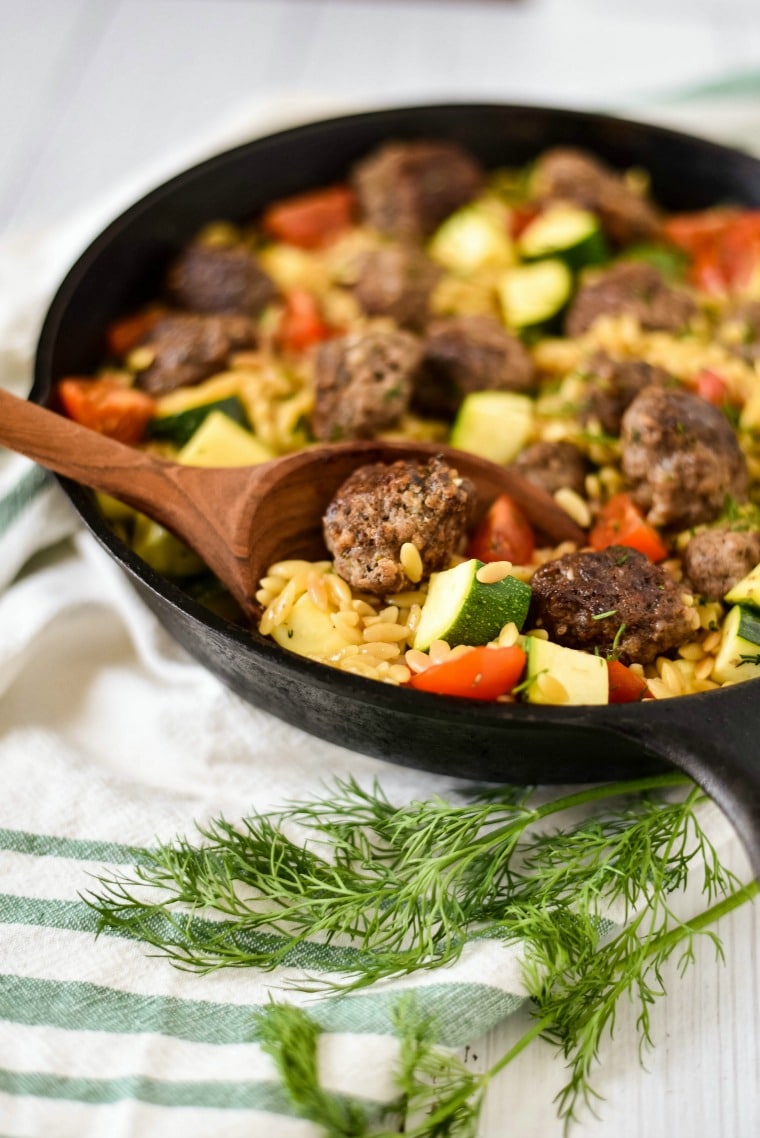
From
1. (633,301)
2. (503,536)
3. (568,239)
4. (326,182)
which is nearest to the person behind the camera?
(503,536)

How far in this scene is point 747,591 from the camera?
3352 millimetres

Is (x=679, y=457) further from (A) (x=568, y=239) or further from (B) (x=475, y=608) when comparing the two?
(A) (x=568, y=239)

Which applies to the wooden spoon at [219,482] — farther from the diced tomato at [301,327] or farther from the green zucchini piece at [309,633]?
the diced tomato at [301,327]

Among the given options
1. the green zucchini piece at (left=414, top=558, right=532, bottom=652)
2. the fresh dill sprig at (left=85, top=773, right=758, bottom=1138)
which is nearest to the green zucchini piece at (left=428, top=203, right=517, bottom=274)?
the green zucchini piece at (left=414, top=558, right=532, bottom=652)

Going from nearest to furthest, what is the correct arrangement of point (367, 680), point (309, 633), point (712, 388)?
1. point (367, 680)
2. point (309, 633)
3. point (712, 388)

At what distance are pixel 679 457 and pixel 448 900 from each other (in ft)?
5.09

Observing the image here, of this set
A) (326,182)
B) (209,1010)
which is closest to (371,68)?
(326,182)

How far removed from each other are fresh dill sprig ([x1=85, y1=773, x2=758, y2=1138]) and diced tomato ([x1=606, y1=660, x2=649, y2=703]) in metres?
Result: 0.27

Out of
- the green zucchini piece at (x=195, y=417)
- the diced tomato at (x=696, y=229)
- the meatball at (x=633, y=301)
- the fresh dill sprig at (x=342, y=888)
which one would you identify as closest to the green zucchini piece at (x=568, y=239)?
the meatball at (x=633, y=301)

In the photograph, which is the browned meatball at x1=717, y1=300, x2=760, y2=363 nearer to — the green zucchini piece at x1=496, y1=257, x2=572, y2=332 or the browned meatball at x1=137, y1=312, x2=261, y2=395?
the green zucchini piece at x1=496, y1=257, x2=572, y2=332

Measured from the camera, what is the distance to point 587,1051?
114 inches

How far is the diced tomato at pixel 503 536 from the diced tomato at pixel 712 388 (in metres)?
0.93

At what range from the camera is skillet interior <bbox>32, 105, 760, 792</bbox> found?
282cm

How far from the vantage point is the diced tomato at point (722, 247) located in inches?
191
